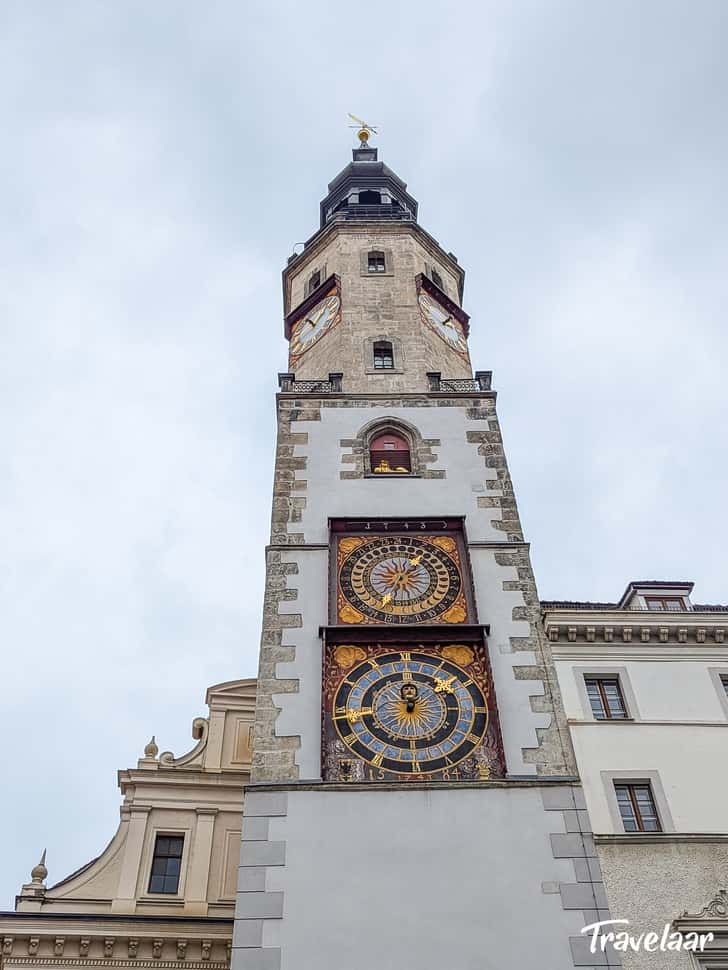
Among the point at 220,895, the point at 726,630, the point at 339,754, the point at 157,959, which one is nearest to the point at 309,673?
the point at 339,754

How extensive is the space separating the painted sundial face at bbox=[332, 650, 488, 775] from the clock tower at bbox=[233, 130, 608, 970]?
3 centimetres

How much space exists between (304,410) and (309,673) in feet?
21.1

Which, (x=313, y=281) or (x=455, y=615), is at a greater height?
(x=313, y=281)

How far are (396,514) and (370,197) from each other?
16.0 meters

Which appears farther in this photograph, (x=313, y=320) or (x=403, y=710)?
(x=313, y=320)

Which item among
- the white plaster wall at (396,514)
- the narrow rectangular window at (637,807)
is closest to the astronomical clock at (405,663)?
the white plaster wall at (396,514)

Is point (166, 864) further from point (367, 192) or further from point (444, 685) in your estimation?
point (367, 192)

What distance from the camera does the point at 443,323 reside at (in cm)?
2402

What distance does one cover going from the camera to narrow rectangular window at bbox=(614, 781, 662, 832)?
13.4 meters

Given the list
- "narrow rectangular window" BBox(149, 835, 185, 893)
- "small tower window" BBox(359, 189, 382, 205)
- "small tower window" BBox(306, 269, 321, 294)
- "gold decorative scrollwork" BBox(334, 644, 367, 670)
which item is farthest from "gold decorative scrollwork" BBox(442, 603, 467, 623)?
"small tower window" BBox(359, 189, 382, 205)

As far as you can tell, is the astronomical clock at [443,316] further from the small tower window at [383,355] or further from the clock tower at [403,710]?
the clock tower at [403,710]

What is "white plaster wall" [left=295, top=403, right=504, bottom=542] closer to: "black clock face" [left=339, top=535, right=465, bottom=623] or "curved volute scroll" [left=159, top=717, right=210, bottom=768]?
"black clock face" [left=339, top=535, right=465, bottom=623]

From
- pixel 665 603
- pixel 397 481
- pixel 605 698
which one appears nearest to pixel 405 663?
pixel 605 698

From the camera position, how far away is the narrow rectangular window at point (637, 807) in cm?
1342
